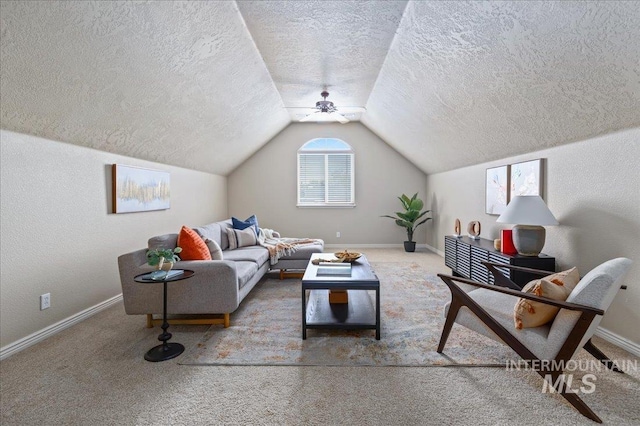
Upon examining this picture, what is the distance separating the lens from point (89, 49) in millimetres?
2088

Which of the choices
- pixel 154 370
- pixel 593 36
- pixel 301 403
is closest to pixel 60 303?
pixel 154 370

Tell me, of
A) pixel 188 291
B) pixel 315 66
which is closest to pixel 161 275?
pixel 188 291

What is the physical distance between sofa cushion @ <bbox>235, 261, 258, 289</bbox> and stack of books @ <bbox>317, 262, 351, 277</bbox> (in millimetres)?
772

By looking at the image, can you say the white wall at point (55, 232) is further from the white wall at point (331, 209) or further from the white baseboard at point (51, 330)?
the white wall at point (331, 209)

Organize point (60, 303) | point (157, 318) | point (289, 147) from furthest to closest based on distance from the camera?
point (289, 147) < point (157, 318) < point (60, 303)

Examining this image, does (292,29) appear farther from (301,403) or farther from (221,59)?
(301,403)

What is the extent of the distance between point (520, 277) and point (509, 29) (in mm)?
2080

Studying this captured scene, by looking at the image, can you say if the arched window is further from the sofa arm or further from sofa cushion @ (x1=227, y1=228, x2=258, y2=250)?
the sofa arm

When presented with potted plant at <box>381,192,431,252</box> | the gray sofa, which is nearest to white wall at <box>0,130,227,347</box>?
the gray sofa

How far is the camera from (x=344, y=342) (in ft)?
7.90

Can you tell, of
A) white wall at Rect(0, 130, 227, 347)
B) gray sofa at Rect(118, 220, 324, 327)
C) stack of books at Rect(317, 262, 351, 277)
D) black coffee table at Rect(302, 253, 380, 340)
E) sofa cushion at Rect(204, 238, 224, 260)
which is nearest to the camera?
white wall at Rect(0, 130, 227, 347)

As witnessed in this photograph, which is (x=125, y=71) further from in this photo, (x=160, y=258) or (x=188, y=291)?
(x=188, y=291)

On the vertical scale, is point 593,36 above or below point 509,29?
below

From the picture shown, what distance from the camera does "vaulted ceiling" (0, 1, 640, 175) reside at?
73.4 inches
